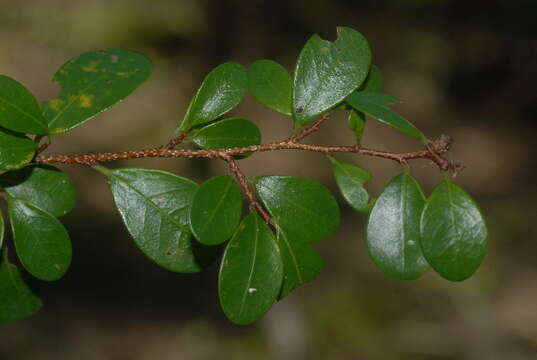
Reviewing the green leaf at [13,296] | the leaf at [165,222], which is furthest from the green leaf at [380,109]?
the green leaf at [13,296]

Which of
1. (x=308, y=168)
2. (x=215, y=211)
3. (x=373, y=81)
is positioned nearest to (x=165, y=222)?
(x=215, y=211)

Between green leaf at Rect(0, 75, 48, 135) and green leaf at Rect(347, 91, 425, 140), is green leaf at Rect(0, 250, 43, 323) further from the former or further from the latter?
green leaf at Rect(347, 91, 425, 140)

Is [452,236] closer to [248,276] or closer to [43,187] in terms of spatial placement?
[248,276]

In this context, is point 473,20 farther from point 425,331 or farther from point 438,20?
point 425,331

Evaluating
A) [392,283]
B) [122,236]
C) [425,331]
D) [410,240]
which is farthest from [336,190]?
[410,240]

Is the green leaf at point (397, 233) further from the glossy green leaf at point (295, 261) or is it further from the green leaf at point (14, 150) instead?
the green leaf at point (14, 150)
